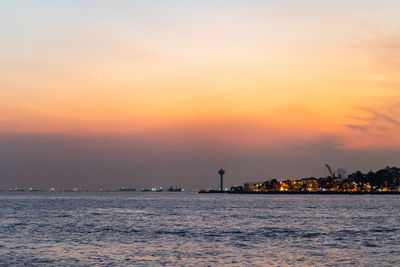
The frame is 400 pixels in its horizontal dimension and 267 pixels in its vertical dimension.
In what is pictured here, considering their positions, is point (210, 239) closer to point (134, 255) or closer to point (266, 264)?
point (134, 255)

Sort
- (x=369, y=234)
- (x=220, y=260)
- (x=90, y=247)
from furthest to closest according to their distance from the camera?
(x=369, y=234), (x=90, y=247), (x=220, y=260)

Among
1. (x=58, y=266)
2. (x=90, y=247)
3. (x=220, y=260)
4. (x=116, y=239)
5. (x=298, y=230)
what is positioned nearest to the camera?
(x=58, y=266)

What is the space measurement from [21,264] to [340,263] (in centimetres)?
2552

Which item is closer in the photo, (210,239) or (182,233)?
(210,239)

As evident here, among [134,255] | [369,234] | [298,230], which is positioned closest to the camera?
[134,255]

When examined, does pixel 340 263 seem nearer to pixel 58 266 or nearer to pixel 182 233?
pixel 58 266

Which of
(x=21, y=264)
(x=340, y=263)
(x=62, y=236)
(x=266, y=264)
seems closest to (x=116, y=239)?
(x=62, y=236)

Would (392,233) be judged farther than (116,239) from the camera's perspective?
Yes

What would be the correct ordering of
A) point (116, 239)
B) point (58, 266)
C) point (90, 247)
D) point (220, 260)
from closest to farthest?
point (58, 266) < point (220, 260) < point (90, 247) < point (116, 239)

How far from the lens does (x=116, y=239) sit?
60219mm

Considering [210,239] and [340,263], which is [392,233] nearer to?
[210,239]

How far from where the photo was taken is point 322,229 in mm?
75500

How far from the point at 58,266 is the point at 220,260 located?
43.1ft

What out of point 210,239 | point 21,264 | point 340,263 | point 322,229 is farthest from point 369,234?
point 21,264
